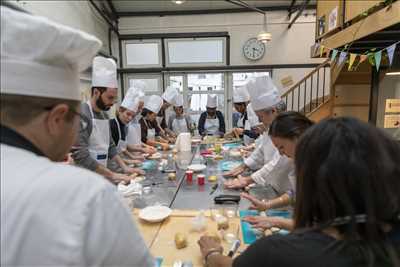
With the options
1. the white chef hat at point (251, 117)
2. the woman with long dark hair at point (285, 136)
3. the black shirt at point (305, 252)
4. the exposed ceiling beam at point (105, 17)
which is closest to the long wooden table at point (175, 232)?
the woman with long dark hair at point (285, 136)

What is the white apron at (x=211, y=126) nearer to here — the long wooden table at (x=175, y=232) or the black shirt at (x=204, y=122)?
the black shirt at (x=204, y=122)

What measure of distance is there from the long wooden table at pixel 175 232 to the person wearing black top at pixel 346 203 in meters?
0.52

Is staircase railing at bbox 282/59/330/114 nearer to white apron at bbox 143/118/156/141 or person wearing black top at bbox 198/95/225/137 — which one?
person wearing black top at bbox 198/95/225/137

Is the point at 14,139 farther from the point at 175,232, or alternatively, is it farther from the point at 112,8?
the point at 112,8

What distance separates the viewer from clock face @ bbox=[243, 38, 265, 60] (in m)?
6.88

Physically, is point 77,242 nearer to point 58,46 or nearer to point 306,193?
point 58,46

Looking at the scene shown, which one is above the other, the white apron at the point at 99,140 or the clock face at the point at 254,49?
the clock face at the point at 254,49

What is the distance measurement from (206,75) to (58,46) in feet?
22.2

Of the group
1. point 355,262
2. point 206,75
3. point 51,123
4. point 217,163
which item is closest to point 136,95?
point 217,163

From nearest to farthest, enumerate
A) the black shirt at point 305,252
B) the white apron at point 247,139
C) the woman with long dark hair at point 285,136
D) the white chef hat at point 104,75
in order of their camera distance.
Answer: the black shirt at point 305,252, the woman with long dark hair at point 285,136, the white chef hat at point 104,75, the white apron at point 247,139

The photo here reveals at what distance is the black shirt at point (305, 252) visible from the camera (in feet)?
1.96

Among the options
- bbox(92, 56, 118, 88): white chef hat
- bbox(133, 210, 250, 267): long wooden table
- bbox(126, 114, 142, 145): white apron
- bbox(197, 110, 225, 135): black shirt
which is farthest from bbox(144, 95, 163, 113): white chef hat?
bbox(133, 210, 250, 267): long wooden table

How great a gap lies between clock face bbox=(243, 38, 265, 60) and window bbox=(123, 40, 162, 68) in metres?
2.25

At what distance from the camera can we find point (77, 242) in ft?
1.56
